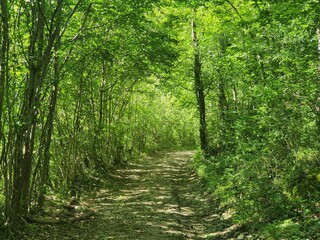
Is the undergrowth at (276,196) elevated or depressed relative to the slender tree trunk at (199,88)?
depressed

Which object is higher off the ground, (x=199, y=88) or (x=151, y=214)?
(x=199, y=88)

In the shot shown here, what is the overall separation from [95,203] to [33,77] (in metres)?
5.05

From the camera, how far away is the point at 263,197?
710 cm

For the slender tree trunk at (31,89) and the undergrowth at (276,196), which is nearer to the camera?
the undergrowth at (276,196)

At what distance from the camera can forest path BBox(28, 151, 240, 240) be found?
727cm

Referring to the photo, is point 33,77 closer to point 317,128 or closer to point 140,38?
point 140,38

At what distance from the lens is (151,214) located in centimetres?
873

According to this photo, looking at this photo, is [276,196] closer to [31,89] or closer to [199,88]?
[31,89]

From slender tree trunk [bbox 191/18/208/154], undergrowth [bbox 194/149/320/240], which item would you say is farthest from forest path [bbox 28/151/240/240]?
slender tree trunk [bbox 191/18/208/154]

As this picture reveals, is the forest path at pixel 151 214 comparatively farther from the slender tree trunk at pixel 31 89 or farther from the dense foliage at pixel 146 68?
the slender tree trunk at pixel 31 89

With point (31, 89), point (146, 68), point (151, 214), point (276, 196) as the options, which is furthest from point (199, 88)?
point (31, 89)

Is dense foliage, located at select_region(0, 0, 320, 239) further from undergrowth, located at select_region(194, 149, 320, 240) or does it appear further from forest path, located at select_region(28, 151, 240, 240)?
forest path, located at select_region(28, 151, 240, 240)

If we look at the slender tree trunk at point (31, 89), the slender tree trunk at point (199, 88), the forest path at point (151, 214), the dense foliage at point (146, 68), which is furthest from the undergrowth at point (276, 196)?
the slender tree trunk at point (199, 88)

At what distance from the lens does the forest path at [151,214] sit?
727 centimetres
